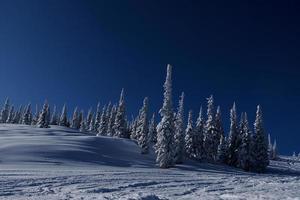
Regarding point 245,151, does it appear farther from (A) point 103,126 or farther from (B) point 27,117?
(B) point 27,117

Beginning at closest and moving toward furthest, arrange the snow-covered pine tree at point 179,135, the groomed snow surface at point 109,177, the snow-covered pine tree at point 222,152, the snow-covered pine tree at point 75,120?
the groomed snow surface at point 109,177
the snow-covered pine tree at point 179,135
the snow-covered pine tree at point 222,152
the snow-covered pine tree at point 75,120

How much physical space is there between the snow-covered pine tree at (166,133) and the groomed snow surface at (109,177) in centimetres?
162

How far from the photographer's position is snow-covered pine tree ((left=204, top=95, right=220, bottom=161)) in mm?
72250

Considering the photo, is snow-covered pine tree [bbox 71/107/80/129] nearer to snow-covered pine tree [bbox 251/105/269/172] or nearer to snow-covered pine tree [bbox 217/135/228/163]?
snow-covered pine tree [bbox 217/135/228/163]

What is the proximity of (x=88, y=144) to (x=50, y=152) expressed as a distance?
42.7 ft

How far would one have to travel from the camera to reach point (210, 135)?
7344cm

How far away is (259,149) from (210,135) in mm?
9991

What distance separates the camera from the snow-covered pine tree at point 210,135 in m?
72.2

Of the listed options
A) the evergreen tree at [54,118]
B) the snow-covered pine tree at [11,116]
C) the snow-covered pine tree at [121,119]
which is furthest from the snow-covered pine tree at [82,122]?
the snow-covered pine tree at [121,119]

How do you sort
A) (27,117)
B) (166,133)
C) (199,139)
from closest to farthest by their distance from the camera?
(166,133) < (199,139) < (27,117)

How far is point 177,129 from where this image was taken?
62062 millimetres

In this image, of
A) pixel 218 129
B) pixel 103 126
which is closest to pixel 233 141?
pixel 218 129

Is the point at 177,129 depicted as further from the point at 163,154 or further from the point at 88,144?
the point at 88,144

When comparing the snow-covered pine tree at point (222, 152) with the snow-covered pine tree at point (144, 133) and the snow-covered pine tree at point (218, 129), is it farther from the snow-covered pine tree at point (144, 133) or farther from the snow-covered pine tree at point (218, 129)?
the snow-covered pine tree at point (144, 133)
